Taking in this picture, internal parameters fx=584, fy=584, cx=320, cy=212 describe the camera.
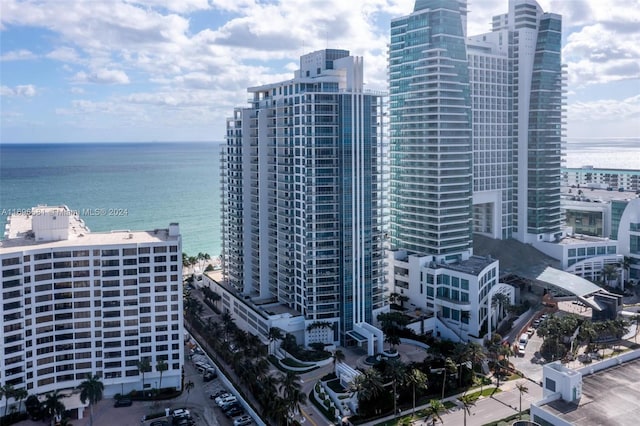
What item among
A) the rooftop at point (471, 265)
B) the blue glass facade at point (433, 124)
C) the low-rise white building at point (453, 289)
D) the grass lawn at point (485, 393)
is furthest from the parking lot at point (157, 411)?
the blue glass facade at point (433, 124)

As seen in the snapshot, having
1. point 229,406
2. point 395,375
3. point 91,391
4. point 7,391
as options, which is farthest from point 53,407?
point 395,375

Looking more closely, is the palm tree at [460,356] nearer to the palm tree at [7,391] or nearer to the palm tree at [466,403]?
the palm tree at [466,403]

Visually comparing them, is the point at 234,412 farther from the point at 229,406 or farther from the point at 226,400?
the point at 226,400

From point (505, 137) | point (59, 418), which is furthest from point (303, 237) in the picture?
point (505, 137)

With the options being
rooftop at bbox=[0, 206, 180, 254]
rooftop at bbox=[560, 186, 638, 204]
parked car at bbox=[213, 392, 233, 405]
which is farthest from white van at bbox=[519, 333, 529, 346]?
rooftop at bbox=[560, 186, 638, 204]

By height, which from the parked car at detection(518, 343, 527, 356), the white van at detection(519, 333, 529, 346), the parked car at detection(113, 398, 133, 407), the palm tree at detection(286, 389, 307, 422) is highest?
the palm tree at detection(286, 389, 307, 422)

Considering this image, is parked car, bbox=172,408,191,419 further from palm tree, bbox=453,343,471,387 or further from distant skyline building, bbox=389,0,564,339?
distant skyline building, bbox=389,0,564,339
